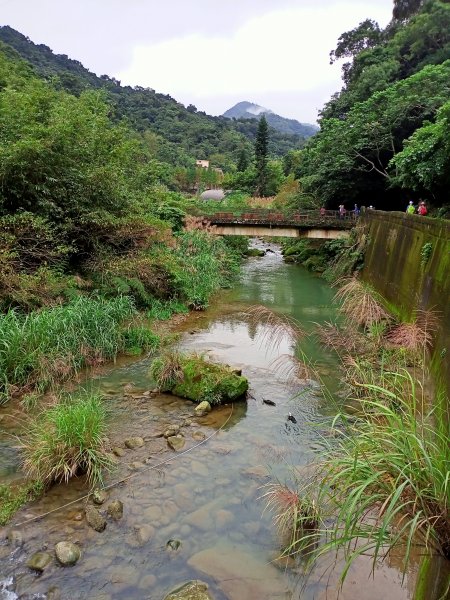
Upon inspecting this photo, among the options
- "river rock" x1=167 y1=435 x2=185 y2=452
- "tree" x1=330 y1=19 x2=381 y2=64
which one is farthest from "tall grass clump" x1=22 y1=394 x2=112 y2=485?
"tree" x1=330 y1=19 x2=381 y2=64

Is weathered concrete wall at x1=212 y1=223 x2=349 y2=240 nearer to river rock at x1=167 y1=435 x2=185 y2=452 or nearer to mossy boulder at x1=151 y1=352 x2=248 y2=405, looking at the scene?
mossy boulder at x1=151 y1=352 x2=248 y2=405

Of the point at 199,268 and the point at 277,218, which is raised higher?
the point at 277,218

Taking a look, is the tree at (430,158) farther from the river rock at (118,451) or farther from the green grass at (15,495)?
the green grass at (15,495)

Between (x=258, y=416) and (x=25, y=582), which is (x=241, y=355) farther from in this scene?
(x=25, y=582)

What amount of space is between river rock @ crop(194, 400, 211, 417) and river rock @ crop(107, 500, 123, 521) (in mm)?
2424

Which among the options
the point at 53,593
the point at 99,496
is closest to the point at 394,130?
the point at 99,496

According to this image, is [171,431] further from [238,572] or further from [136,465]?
[238,572]

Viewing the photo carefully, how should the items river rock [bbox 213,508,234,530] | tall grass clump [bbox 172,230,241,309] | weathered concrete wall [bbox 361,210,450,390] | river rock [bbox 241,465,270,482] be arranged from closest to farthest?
river rock [bbox 213,508,234,530]
river rock [bbox 241,465,270,482]
weathered concrete wall [bbox 361,210,450,390]
tall grass clump [bbox 172,230,241,309]

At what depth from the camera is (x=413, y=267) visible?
1130cm

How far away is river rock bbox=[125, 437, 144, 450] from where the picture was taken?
6188 millimetres

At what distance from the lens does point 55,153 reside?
36.1 feet

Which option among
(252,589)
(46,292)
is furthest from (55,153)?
(252,589)

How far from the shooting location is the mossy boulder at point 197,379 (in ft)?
24.9

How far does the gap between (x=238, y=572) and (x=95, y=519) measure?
1642 millimetres
